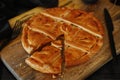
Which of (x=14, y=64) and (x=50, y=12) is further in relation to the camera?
(x=50, y=12)

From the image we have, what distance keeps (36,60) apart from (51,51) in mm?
74

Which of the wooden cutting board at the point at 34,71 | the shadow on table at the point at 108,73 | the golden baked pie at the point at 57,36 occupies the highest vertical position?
the golden baked pie at the point at 57,36

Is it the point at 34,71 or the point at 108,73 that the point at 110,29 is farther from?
the point at 34,71

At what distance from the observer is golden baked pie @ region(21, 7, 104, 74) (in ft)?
2.73

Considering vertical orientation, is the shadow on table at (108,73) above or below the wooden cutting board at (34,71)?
below

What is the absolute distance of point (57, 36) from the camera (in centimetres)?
93

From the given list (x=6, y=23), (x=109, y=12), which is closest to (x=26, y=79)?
(x=6, y=23)

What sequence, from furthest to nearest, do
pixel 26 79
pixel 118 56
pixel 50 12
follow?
1. pixel 50 12
2. pixel 118 56
3. pixel 26 79

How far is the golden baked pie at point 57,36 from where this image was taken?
2.73 ft

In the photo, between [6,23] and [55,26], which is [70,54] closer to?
[55,26]

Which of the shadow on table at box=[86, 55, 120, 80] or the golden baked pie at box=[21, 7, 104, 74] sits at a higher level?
the golden baked pie at box=[21, 7, 104, 74]

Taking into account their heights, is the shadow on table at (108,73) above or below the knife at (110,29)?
below

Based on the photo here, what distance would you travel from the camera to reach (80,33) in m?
0.95

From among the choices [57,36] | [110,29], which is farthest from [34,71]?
[110,29]
